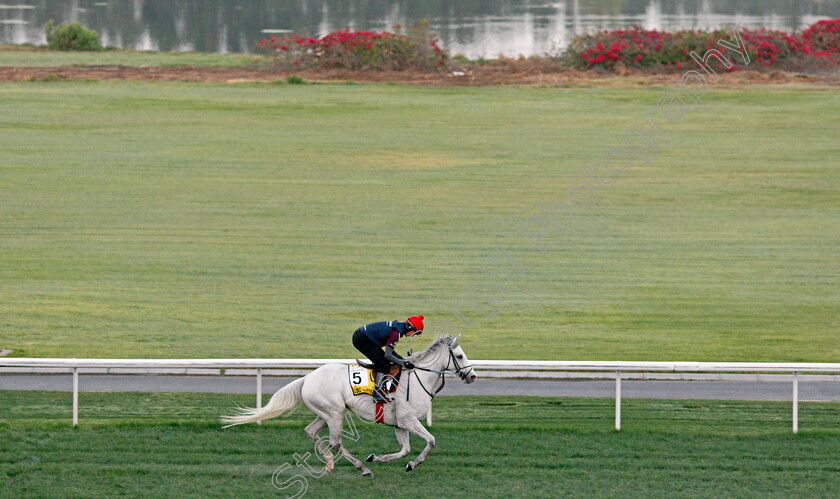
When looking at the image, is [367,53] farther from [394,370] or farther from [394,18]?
[394,370]

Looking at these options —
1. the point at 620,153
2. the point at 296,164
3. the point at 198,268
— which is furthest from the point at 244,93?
the point at 198,268

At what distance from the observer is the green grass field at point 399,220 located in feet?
44.3

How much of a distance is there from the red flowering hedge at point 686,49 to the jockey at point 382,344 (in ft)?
93.3

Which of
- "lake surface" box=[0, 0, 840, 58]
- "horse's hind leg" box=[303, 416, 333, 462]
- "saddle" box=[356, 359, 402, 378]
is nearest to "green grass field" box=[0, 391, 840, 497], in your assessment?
"horse's hind leg" box=[303, 416, 333, 462]

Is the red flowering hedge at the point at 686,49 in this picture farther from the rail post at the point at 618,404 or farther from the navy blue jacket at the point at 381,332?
the navy blue jacket at the point at 381,332

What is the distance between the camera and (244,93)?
31062mm

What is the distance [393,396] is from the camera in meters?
8.02

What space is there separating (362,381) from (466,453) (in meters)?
1.30

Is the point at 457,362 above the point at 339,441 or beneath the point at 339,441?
above

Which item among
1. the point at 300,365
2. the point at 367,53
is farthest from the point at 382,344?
the point at 367,53

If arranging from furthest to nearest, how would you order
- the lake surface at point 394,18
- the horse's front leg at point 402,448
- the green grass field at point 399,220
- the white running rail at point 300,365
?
the lake surface at point 394,18 → the green grass field at point 399,220 → the white running rail at point 300,365 → the horse's front leg at point 402,448

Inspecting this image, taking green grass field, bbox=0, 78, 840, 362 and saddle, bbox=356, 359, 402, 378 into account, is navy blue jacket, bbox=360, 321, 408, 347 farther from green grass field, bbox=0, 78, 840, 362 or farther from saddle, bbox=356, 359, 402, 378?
green grass field, bbox=0, 78, 840, 362

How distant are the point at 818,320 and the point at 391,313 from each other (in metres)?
5.73

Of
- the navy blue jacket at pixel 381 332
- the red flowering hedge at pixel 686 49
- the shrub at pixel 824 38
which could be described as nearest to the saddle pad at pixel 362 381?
the navy blue jacket at pixel 381 332
